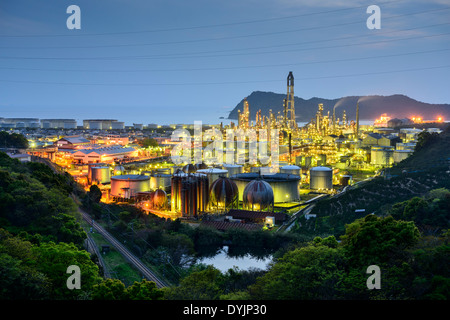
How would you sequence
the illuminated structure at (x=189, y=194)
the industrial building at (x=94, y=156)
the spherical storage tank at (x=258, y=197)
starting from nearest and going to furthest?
the illuminated structure at (x=189, y=194)
the spherical storage tank at (x=258, y=197)
the industrial building at (x=94, y=156)

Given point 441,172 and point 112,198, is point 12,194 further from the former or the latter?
point 441,172

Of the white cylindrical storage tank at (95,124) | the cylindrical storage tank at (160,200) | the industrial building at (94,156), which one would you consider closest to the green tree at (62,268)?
the cylindrical storage tank at (160,200)

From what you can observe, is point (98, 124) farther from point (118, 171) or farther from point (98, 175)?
point (98, 175)

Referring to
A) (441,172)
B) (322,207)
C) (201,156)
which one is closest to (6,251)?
(322,207)

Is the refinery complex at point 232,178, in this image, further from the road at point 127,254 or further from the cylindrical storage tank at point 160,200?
A: the road at point 127,254

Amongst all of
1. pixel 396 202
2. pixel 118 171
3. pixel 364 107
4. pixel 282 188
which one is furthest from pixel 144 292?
pixel 364 107
